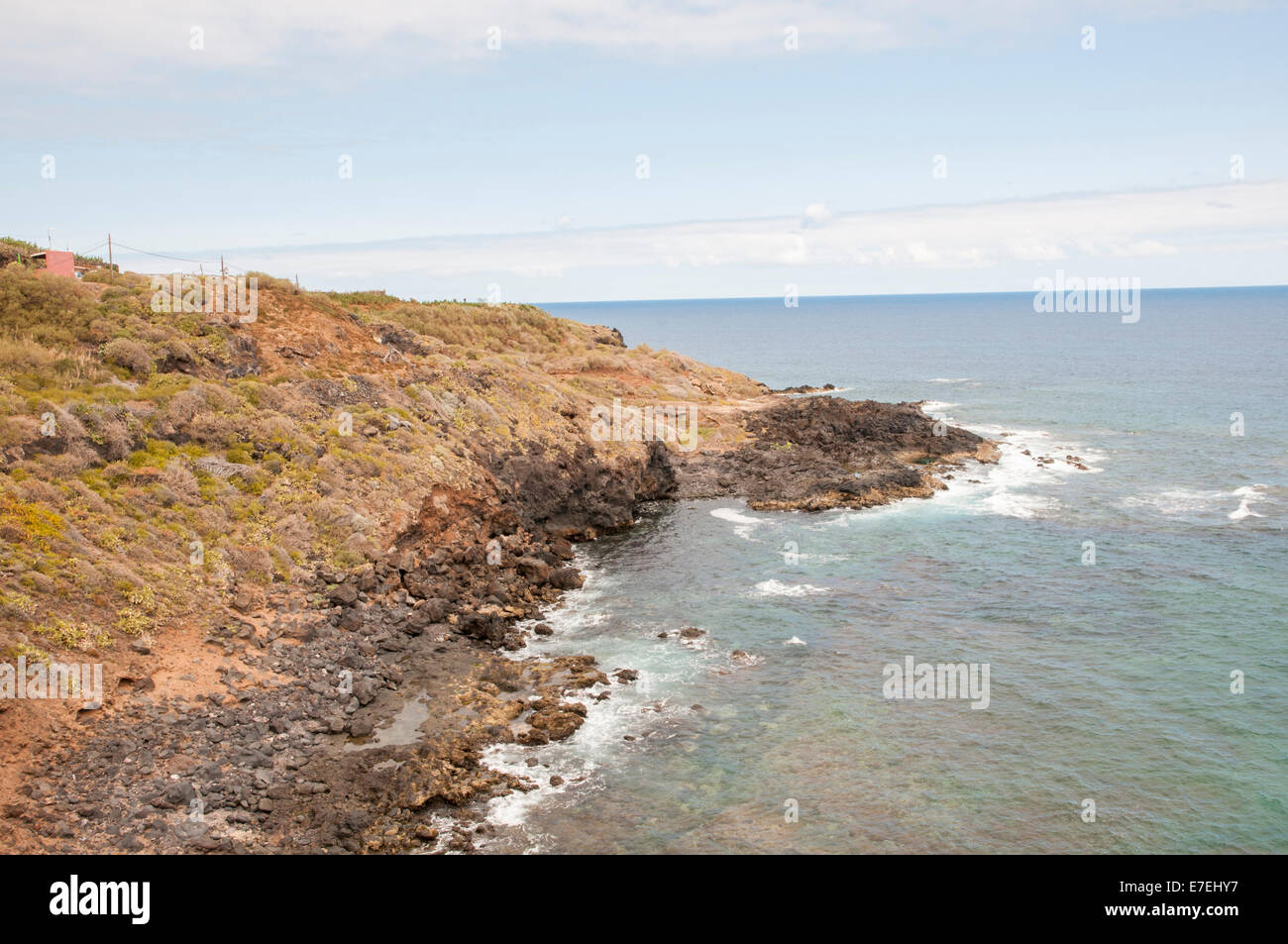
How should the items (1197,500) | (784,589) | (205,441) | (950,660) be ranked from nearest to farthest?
(950,660)
(205,441)
(784,589)
(1197,500)

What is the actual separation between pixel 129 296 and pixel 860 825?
42.5 metres

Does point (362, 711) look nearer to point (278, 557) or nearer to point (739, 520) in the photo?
point (278, 557)

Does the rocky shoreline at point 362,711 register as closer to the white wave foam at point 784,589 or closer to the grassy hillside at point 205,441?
the grassy hillside at point 205,441

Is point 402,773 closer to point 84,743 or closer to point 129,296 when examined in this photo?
point 84,743

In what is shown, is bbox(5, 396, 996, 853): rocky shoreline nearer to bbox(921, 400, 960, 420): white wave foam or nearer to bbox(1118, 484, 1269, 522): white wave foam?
bbox(1118, 484, 1269, 522): white wave foam

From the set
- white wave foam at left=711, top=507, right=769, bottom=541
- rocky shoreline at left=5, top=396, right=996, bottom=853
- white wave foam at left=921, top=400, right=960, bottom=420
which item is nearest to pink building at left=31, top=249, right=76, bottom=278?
rocky shoreline at left=5, top=396, right=996, bottom=853

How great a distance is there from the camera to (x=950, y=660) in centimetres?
3250

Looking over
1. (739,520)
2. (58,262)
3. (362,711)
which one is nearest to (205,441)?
(362,711)

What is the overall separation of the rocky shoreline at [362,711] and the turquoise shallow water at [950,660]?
5.51 ft

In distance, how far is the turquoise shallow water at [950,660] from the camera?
23.2 metres

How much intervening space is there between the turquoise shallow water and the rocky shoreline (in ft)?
5.51

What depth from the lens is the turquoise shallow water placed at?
23.2 m

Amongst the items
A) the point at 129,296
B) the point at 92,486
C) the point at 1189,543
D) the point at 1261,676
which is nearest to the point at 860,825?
the point at 1261,676

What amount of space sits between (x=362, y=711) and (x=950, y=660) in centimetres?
2125
